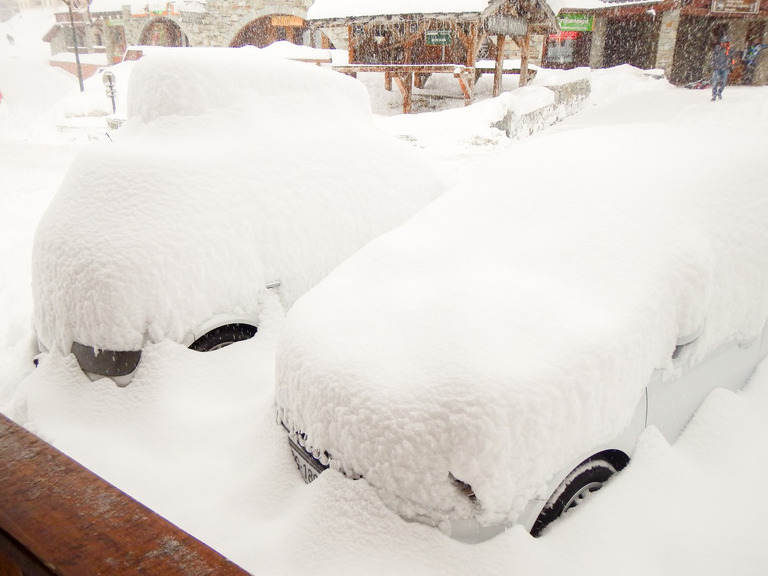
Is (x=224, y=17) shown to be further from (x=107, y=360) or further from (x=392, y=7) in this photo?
(x=107, y=360)

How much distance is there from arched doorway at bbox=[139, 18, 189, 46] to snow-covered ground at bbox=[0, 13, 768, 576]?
30.9 metres

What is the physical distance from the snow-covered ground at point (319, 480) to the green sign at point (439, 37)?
648 inches

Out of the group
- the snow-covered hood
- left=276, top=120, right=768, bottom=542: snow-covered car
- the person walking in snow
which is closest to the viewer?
left=276, top=120, right=768, bottom=542: snow-covered car

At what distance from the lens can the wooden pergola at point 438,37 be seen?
643 inches

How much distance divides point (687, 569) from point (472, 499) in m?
0.76

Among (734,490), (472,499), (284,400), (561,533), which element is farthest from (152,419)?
(734,490)

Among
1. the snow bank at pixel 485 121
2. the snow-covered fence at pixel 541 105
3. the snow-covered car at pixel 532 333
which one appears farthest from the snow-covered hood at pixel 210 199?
the snow-covered fence at pixel 541 105

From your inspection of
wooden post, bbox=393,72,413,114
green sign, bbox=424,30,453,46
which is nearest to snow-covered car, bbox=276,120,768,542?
wooden post, bbox=393,72,413,114

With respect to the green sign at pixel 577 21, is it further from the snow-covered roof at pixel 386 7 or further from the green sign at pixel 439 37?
the snow-covered roof at pixel 386 7

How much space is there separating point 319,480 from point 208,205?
183 centimetres

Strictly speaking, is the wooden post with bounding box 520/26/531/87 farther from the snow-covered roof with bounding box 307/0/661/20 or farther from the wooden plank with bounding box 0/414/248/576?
the wooden plank with bounding box 0/414/248/576

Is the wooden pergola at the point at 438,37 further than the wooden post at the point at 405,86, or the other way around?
the wooden post at the point at 405,86

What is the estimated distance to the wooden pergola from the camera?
16344mm

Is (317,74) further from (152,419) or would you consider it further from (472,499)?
(472,499)
